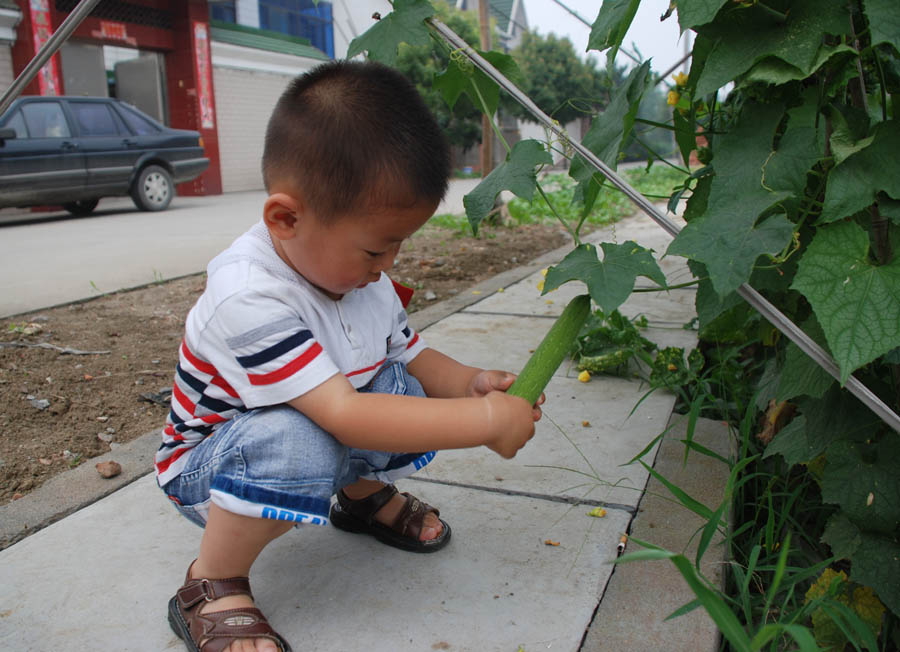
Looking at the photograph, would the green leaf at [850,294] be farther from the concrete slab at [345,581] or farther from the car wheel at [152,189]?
the car wheel at [152,189]

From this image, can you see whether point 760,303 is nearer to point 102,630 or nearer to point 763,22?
point 763,22

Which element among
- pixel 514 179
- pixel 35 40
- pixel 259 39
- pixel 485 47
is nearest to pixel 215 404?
pixel 514 179

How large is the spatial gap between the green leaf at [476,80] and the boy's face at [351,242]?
318mm

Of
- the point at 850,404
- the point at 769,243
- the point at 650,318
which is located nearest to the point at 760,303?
the point at 769,243

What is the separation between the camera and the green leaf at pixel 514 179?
133 centimetres

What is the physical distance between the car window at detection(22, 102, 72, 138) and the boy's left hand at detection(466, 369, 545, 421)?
8978 mm

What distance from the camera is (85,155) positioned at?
9.28 m

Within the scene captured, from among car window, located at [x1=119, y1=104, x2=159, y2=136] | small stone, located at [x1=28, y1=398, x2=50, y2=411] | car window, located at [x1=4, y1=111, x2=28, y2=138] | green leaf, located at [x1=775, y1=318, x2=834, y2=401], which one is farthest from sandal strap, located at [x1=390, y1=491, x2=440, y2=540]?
car window, located at [x1=119, y1=104, x2=159, y2=136]

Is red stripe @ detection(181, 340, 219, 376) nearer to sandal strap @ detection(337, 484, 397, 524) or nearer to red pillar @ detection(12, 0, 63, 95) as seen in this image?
sandal strap @ detection(337, 484, 397, 524)

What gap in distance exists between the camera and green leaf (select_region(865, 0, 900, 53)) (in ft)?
3.14

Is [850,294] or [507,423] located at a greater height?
[850,294]

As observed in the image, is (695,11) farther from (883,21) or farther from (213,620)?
(213,620)

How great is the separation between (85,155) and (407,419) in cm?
934

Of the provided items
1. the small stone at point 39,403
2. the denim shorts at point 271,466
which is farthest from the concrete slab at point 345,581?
the small stone at point 39,403
